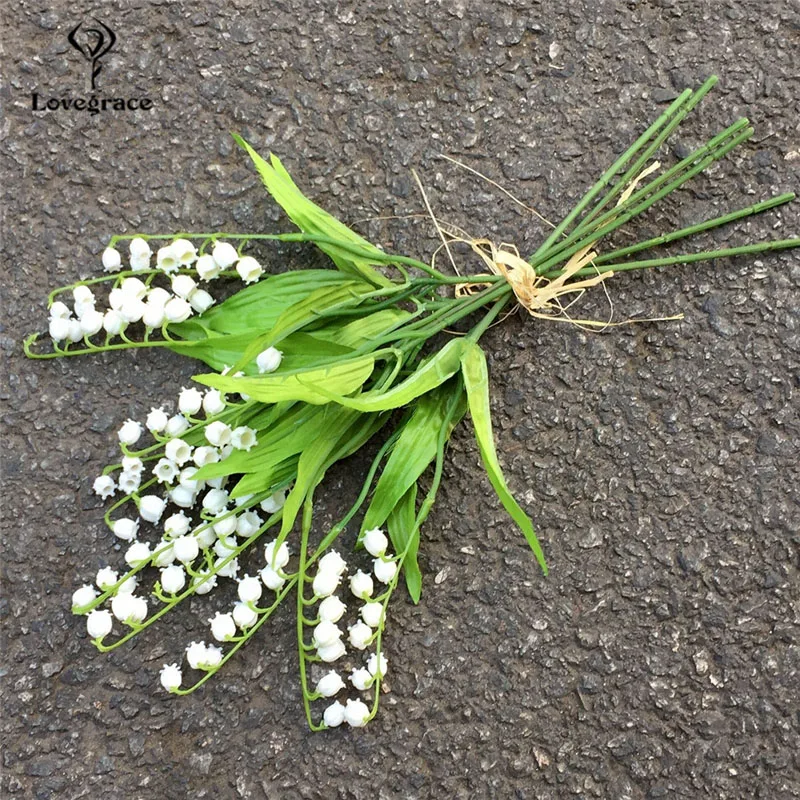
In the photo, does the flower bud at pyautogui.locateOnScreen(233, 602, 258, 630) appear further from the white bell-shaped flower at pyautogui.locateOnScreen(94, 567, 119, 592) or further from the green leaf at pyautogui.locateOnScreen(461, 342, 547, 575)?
the green leaf at pyautogui.locateOnScreen(461, 342, 547, 575)

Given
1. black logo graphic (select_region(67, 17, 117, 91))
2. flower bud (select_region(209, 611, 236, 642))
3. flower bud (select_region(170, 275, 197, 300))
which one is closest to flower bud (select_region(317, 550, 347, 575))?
flower bud (select_region(209, 611, 236, 642))

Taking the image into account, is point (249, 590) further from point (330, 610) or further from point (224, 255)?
point (224, 255)

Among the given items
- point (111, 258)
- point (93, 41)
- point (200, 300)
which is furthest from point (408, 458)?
point (93, 41)

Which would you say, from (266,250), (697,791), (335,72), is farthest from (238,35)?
(697,791)

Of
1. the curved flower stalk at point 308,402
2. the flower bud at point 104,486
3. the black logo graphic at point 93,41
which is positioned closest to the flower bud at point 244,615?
the curved flower stalk at point 308,402

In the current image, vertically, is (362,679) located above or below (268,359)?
below

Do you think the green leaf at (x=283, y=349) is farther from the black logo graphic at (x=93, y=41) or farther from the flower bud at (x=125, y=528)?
the black logo graphic at (x=93, y=41)
